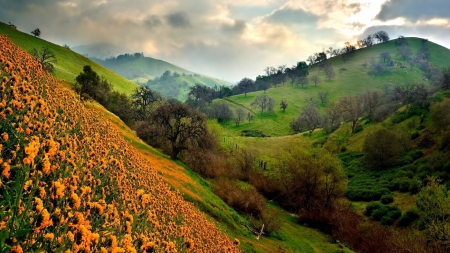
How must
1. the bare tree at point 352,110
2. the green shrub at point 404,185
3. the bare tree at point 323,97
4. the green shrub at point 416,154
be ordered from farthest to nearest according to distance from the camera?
the bare tree at point 323,97 < the bare tree at point 352,110 < the green shrub at point 416,154 < the green shrub at point 404,185

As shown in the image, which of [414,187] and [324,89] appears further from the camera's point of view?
[324,89]

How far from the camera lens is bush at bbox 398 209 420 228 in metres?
42.1

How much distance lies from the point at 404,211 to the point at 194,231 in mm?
42882

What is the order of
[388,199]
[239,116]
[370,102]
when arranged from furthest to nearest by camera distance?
1. [239,116]
2. [370,102]
3. [388,199]

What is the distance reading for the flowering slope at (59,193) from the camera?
3742 millimetres

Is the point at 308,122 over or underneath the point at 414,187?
over

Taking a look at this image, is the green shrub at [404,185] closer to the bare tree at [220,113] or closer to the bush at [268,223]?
the bush at [268,223]

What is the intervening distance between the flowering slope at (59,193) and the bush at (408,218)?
38925 millimetres

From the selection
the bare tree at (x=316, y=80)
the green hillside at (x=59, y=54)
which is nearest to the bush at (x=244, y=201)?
the green hillside at (x=59, y=54)

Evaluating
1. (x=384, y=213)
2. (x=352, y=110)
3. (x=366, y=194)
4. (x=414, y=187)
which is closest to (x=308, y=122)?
(x=352, y=110)

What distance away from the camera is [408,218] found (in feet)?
139

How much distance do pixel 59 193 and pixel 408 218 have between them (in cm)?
4931

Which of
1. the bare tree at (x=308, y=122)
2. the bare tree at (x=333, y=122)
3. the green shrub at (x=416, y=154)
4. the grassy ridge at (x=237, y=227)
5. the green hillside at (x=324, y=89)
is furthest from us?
the green hillside at (x=324, y=89)

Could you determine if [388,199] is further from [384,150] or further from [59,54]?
[59,54]
